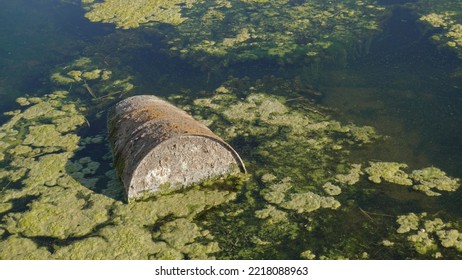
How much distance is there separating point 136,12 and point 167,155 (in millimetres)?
6955

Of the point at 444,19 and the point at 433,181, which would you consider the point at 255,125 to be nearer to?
the point at 433,181

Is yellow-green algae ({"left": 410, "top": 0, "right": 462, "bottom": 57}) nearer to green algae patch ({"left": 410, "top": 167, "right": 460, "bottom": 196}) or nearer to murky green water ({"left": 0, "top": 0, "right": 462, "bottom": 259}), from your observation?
murky green water ({"left": 0, "top": 0, "right": 462, "bottom": 259})

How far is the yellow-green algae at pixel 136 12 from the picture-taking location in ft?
35.7

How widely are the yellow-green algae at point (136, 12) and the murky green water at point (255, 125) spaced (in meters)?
0.07

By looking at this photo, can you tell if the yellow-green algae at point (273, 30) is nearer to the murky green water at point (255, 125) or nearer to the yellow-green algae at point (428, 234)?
the murky green water at point (255, 125)

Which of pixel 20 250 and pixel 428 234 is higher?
pixel 428 234

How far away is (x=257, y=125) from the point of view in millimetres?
6789

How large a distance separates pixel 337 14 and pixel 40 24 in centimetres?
656

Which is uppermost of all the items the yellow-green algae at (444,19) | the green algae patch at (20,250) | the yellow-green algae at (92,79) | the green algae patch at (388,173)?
the yellow-green algae at (444,19)

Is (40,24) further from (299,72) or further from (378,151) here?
(378,151)

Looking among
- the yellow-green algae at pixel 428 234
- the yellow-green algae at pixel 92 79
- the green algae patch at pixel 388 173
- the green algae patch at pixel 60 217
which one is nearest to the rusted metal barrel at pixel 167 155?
the green algae patch at pixel 60 217

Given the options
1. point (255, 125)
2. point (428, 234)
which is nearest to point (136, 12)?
point (255, 125)

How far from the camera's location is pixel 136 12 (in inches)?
448

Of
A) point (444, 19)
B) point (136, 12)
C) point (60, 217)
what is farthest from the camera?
point (136, 12)
